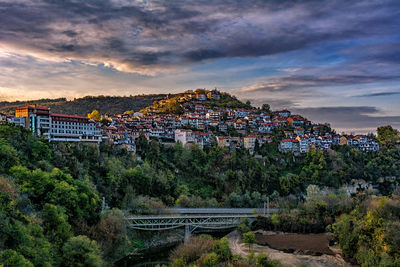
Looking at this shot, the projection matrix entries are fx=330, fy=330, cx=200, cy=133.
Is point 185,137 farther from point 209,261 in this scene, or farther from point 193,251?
point 209,261

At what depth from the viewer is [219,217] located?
133 feet

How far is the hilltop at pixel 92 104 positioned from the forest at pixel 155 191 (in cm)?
6119

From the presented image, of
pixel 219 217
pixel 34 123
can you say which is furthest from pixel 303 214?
pixel 34 123

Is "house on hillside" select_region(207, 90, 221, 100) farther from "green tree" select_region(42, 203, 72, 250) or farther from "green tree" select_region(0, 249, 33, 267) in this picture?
"green tree" select_region(0, 249, 33, 267)

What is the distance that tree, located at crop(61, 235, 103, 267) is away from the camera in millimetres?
22938

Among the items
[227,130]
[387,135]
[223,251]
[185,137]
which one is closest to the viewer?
[223,251]

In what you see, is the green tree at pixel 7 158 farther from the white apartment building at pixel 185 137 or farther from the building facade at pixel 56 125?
the white apartment building at pixel 185 137

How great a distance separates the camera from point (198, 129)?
262ft

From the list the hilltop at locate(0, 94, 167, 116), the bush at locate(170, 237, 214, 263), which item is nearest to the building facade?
the bush at locate(170, 237, 214, 263)

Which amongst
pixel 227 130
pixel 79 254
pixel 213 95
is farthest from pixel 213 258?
pixel 213 95

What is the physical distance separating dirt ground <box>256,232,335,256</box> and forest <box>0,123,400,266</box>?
77.5 inches

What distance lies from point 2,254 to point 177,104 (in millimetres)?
83965

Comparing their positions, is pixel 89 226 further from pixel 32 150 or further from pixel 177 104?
pixel 177 104

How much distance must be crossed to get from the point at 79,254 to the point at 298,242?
24751 millimetres
